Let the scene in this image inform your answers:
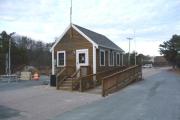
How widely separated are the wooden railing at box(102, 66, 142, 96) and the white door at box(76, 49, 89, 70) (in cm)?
357

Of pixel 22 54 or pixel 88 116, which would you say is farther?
pixel 22 54

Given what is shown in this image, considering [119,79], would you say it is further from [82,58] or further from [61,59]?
[61,59]

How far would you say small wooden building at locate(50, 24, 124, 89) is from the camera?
2452 centimetres

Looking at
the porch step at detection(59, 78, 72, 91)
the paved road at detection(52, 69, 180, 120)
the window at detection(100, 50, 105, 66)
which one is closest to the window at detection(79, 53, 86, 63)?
the window at detection(100, 50, 105, 66)

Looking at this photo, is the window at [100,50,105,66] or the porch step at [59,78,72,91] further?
the window at [100,50,105,66]

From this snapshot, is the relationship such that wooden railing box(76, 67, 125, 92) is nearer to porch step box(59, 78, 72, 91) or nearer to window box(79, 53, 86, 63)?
porch step box(59, 78, 72, 91)

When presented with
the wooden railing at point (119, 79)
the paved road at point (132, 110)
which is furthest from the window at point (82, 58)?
the paved road at point (132, 110)

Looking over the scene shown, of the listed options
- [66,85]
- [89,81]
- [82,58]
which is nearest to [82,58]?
[82,58]

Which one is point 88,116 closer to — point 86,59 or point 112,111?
point 112,111

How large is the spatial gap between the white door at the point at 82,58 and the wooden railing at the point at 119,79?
11.7ft

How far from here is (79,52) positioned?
83.3ft

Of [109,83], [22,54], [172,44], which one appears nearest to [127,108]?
[109,83]

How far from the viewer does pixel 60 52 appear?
26562 millimetres

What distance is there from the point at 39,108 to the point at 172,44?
61583 millimetres
